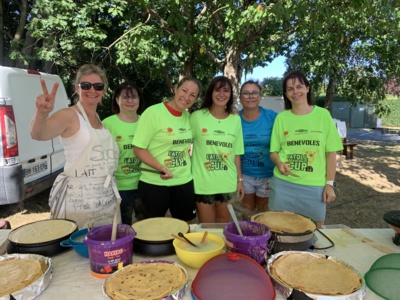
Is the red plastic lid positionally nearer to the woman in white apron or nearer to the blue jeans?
the woman in white apron

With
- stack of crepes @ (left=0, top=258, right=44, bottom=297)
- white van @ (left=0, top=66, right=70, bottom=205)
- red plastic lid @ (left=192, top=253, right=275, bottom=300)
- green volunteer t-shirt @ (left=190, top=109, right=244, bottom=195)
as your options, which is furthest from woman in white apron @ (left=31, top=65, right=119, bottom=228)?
white van @ (left=0, top=66, right=70, bottom=205)

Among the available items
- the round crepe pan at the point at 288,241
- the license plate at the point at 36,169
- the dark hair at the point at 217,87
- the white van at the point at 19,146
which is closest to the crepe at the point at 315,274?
the round crepe pan at the point at 288,241

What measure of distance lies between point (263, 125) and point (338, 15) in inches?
104

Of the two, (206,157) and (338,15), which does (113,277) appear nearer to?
(206,157)

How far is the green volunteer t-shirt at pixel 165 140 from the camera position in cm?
219

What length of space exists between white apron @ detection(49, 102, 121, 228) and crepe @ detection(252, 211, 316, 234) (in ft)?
3.05

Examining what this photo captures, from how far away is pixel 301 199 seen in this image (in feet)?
7.41

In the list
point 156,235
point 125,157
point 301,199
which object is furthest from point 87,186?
point 301,199

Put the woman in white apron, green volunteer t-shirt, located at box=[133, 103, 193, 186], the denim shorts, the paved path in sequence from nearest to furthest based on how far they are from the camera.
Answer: the woman in white apron, green volunteer t-shirt, located at box=[133, 103, 193, 186], the denim shorts, the paved path

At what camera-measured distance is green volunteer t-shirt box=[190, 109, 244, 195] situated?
2.38m

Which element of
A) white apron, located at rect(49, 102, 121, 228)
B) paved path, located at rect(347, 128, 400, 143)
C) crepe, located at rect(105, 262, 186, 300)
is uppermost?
white apron, located at rect(49, 102, 121, 228)

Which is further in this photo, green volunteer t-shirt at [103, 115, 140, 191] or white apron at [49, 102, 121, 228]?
green volunteer t-shirt at [103, 115, 140, 191]

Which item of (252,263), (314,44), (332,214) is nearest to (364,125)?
(314,44)

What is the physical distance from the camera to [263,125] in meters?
2.69
